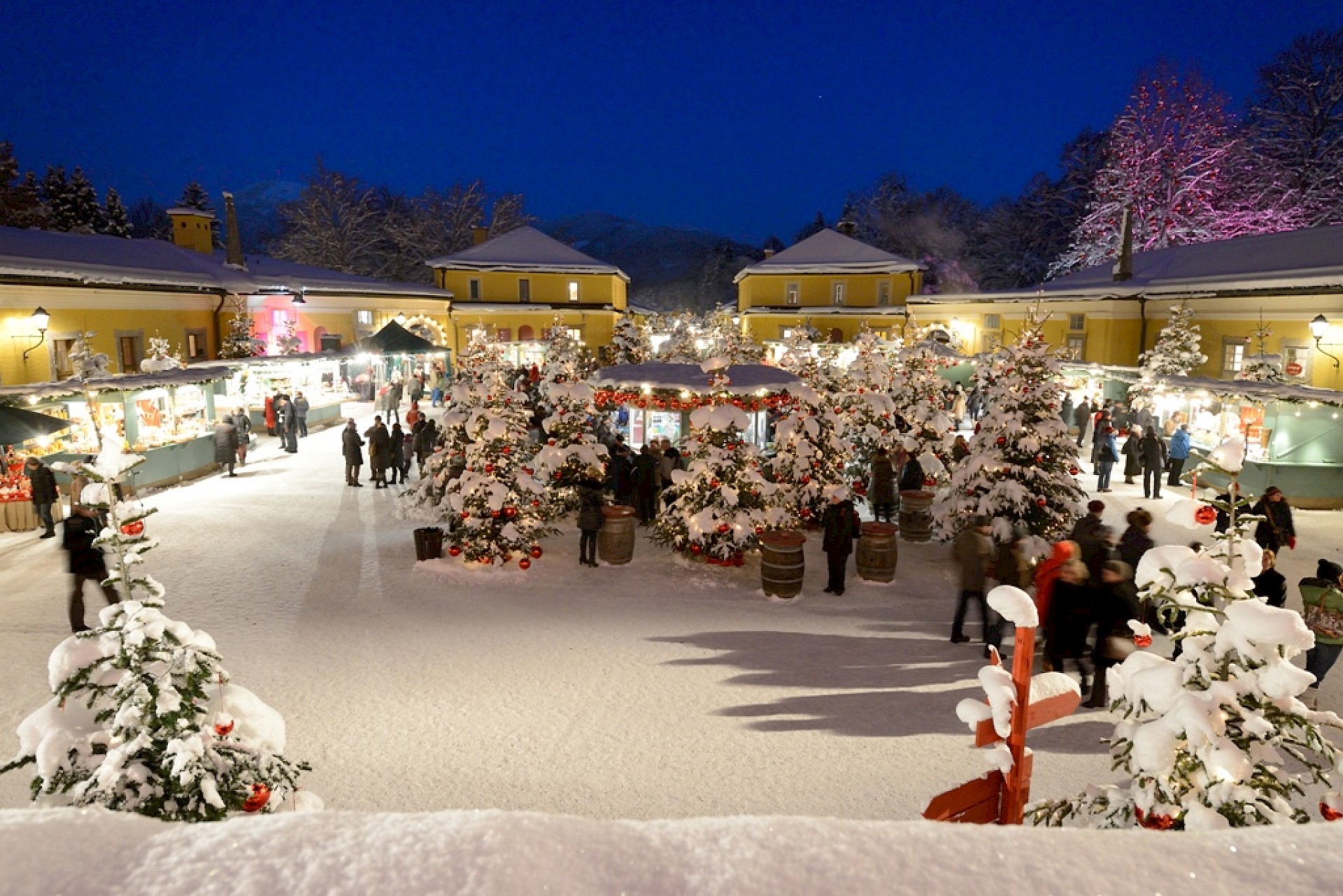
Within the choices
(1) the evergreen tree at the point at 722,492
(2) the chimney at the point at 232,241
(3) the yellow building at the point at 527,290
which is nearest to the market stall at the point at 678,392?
(1) the evergreen tree at the point at 722,492

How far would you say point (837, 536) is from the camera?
1023cm

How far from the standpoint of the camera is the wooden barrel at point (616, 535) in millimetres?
11570

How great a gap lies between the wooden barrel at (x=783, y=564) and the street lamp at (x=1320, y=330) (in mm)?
14426

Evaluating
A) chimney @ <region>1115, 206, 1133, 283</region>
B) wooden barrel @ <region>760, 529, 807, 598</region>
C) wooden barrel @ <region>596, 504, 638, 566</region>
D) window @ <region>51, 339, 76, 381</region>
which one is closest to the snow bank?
wooden barrel @ <region>760, 529, 807, 598</region>

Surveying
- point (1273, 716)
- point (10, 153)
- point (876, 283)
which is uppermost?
point (10, 153)

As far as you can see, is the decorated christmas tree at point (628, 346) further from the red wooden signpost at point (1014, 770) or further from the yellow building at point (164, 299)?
the red wooden signpost at point (1014, 770)

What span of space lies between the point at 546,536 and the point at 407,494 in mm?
4311

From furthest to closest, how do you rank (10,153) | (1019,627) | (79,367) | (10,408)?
(10,153) → (79,367) → (10,408) → (1019,627)

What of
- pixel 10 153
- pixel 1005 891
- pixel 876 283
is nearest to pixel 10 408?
pixel 1005 891

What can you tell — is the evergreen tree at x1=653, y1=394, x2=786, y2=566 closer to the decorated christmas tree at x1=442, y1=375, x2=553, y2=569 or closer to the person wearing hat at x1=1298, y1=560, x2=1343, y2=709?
the decorated christmas tree at x1=442, y1=375, x2=553, y2=569

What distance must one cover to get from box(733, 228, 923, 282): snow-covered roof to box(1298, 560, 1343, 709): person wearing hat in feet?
111

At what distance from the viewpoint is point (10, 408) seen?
12930 mm

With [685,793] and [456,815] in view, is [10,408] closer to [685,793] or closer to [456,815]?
[685,793]

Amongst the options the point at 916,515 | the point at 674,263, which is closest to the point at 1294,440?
the point at 916,515
